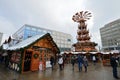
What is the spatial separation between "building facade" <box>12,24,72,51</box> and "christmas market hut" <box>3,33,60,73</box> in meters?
42.5

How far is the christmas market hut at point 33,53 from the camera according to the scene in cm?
1116

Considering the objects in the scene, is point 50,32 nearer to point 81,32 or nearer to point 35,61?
point 81,32

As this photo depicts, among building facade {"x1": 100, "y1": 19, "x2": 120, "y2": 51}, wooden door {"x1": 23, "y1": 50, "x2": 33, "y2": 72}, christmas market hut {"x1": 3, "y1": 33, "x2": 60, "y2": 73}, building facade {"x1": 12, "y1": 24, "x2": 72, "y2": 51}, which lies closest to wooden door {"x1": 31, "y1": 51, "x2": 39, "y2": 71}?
christmas market hut {"x1": 3, "y1": 33, "x2": 60, "y2": 73}

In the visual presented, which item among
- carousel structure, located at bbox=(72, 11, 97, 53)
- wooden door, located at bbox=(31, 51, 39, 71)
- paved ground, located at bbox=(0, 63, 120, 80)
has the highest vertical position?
carousel structure, located at bbox=(72, 11, 97, 53)

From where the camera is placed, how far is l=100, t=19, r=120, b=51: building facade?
7256cm

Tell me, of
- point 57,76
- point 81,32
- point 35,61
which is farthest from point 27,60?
point 81,32

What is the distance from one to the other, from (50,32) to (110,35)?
151 feet

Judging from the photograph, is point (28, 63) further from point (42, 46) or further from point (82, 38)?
→ point (82, 38)

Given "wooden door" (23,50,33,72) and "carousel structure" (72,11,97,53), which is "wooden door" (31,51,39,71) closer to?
"wooden door" (23,50,33,72)

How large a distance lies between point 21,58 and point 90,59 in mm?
18965

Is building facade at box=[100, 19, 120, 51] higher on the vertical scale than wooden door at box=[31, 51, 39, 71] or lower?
higher

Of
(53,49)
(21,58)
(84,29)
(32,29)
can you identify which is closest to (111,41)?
(84,29)

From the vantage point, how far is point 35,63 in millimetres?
12266

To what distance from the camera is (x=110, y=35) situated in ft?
261
